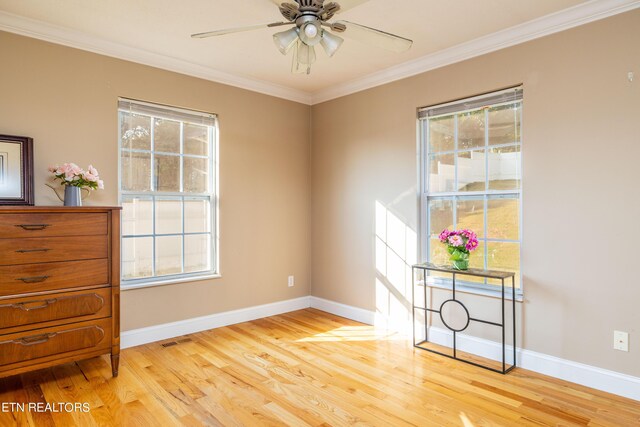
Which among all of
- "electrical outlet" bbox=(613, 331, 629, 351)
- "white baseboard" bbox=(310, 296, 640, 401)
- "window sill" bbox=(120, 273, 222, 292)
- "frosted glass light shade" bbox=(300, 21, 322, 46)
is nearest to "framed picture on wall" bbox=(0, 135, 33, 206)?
"window sill" bbox=(120, 273, 222, 292)

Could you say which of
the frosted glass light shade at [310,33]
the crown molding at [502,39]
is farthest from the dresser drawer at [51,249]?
the crown molding at [502,39]

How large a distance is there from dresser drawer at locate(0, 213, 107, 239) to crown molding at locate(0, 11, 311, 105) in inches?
57.1

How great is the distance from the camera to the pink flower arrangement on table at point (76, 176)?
2871 mm

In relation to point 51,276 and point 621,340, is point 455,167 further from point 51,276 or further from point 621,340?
point 51,276

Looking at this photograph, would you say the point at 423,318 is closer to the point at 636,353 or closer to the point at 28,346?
the point at 636,353

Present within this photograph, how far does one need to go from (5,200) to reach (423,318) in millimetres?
3447

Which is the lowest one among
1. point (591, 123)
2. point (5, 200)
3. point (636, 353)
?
point (636, 353)

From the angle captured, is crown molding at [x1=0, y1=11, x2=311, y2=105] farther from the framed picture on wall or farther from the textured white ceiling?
the framed picture on wall

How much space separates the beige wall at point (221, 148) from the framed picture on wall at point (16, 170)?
102 mm

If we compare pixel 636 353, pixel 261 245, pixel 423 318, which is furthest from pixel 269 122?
pixel 636 353

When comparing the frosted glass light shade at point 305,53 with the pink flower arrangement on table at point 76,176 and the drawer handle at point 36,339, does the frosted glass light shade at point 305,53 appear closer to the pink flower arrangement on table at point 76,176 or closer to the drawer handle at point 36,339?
the pink flower arrangement on table at point 76,176

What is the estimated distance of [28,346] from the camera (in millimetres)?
2494

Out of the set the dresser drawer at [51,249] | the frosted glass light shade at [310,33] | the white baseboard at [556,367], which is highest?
the frosted glass light shade at [310,33]

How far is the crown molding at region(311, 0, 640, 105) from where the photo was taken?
2586mm
